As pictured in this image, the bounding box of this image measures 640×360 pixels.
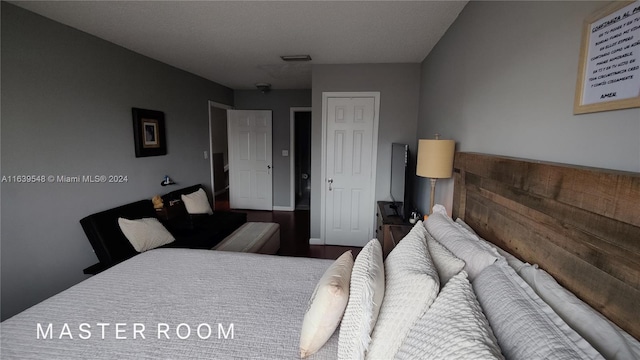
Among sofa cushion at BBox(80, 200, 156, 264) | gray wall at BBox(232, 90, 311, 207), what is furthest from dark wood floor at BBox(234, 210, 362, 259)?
sofa cushion at BBox(80, 200, 156, 264)

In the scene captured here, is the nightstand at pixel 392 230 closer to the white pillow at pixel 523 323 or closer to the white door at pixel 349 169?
the white door at pixel 349 169

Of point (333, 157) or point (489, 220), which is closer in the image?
point (489, 220)

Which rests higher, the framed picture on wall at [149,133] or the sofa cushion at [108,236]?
the framed picture on wall at [149,133]

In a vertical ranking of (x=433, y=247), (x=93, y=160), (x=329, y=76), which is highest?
(x=329, y=76)

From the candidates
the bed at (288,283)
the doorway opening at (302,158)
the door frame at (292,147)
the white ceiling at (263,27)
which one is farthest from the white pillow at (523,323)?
the doorway opening at (302,158)

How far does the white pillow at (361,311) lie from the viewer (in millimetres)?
847

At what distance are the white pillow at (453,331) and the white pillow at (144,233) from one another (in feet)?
8.12

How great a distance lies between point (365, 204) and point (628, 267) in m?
2.96

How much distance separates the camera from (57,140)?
2.17m

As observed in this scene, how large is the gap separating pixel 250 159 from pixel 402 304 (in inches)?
187

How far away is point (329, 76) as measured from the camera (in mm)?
3340

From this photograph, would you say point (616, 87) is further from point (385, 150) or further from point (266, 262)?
point (385, 150)

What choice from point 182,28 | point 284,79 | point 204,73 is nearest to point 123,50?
point 182,28

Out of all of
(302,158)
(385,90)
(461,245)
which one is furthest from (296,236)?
(461,245)
